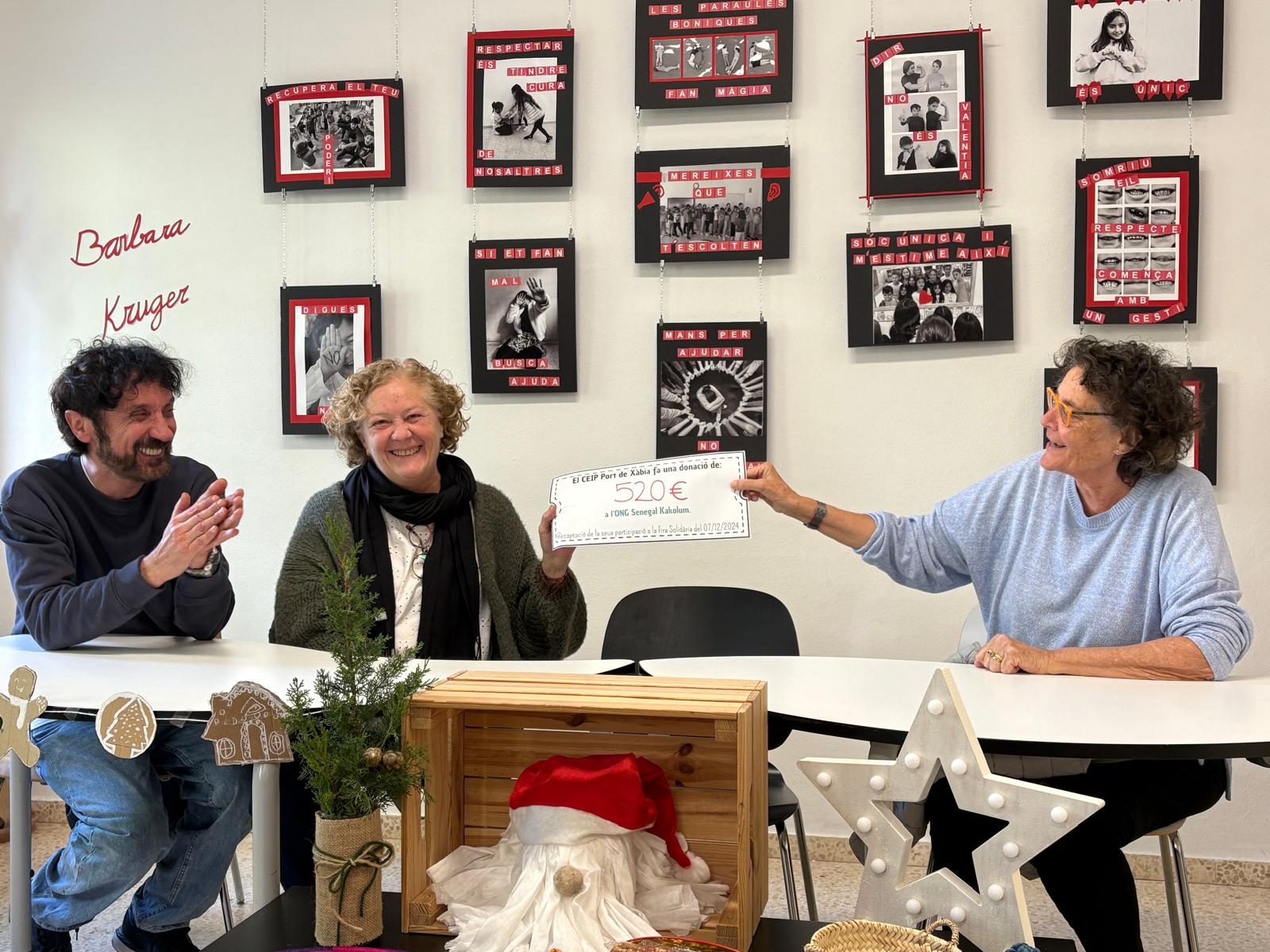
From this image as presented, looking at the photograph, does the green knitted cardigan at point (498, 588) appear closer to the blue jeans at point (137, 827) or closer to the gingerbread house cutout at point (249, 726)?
the blue jeans at point (137, 827)

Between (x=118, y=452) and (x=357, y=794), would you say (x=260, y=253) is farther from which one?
(x=357, y=794)

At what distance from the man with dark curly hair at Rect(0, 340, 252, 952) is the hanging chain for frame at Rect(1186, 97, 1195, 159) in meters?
2.69

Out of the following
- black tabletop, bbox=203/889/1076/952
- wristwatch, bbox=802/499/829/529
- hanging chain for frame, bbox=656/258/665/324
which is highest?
hanging chain for frame, bbox=656/258/665/324

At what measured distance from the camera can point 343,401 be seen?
286 centimetres

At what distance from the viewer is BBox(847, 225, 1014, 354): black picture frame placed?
3.31 m

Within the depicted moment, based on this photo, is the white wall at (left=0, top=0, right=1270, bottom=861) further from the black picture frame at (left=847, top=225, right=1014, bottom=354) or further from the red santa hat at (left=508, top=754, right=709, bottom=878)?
the red santa hat at (left=508, top=754, right=709, bottom=878)

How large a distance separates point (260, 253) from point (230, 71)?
60 centimetres

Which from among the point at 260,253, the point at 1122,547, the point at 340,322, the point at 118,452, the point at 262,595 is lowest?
the point at 262,595

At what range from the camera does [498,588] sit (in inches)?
112

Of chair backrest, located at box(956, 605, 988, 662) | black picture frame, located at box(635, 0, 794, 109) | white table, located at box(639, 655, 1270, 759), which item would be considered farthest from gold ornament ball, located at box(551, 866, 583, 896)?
black picture frame, located at box(635, 0, 794, 109)

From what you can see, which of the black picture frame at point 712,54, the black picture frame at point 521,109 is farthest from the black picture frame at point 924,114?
the black picture frame at point 521,109

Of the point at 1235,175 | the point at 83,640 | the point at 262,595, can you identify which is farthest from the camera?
the point at 262,595

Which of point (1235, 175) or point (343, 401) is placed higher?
point (1235, 175)

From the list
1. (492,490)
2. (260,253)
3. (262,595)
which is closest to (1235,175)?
(492,490)
